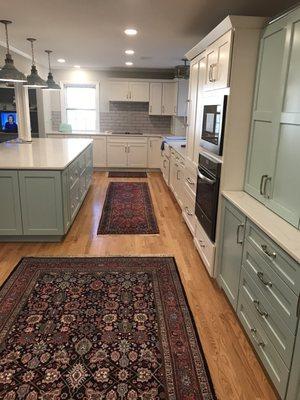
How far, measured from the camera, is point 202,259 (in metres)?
3.17

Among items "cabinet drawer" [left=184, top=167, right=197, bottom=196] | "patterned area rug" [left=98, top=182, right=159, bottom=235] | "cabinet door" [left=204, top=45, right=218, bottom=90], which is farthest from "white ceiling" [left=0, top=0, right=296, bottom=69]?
"patterned area rug" [left=98, top=182, right=159, bottom=235]

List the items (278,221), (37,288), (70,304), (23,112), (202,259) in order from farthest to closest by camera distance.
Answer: (23,112) → (202,259) → (37,288) → (70,304) → (278,221)

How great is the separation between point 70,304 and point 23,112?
4446mm

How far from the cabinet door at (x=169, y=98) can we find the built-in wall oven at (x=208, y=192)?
14.5 ft

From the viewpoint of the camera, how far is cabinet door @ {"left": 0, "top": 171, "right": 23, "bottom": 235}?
3.33m

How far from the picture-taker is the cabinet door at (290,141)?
1774 mm

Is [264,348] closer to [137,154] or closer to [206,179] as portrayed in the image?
[206,179]

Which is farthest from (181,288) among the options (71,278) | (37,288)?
(37,288)

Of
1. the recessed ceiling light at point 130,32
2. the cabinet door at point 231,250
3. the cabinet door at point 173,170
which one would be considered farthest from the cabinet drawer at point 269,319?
the cabinet door at point 173,170

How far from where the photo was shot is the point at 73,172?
4.02 metres

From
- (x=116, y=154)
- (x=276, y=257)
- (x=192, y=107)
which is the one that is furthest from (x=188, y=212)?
(x=116, y=154)

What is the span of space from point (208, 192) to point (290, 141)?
1.10 meters

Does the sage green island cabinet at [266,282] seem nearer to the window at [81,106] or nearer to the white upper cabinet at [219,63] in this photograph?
the white upper cabinet at [219,63]

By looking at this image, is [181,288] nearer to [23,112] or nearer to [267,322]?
[267,322]
